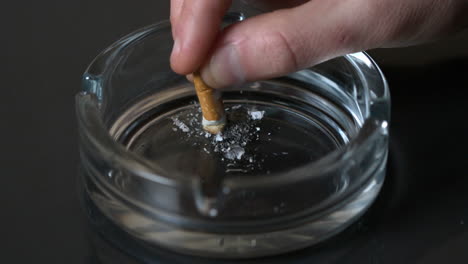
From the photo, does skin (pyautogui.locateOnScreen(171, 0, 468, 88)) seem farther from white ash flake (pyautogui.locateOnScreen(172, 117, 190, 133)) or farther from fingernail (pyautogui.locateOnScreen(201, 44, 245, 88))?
white ash flake (pyautogui.locateOnScreen(172, 117, 190, 133))

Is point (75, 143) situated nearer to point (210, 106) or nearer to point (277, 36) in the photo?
point (210, 106)

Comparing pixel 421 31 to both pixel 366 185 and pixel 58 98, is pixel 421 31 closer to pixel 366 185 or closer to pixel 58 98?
pixel 366 185

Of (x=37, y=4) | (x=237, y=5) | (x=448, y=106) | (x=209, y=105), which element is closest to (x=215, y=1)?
(x=209, y=105)

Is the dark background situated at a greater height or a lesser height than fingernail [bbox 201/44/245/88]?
lesser

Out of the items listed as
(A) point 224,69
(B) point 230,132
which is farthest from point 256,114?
(A) point 224,69

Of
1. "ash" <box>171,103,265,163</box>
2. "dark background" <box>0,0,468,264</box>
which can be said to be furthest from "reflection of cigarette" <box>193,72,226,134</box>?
"dark background" <box>0,0,468,264</box>
